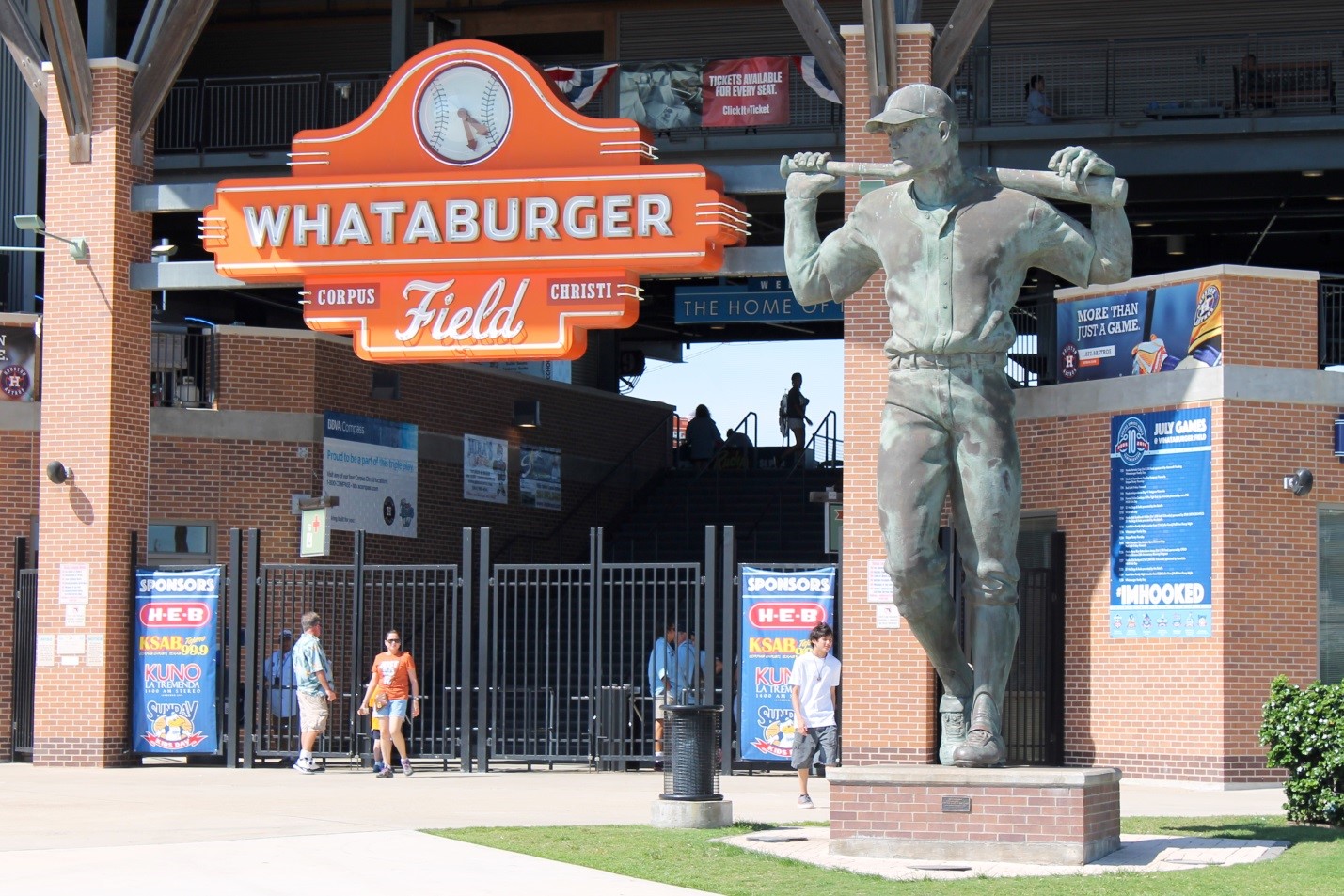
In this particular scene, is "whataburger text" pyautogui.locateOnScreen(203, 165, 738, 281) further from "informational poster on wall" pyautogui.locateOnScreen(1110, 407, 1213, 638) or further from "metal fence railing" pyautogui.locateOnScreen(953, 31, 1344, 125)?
"metal fence railing" pyautogui.locateOnScreen(953, 31, 1344, 125)

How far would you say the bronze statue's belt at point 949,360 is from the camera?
410 inches

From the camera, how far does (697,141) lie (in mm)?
25969

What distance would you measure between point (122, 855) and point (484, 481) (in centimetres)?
1680

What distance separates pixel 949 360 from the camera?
10.4m

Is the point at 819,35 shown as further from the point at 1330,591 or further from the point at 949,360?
the point at 949,360

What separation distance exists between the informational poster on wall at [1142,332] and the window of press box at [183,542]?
33.2ft

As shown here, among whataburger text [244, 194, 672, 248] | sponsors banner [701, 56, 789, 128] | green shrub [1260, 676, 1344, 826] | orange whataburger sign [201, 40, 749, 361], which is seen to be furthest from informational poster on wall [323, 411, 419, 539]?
green shrub [1260, 676, 1344, 826]

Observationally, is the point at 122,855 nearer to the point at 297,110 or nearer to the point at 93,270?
the point at 93,270

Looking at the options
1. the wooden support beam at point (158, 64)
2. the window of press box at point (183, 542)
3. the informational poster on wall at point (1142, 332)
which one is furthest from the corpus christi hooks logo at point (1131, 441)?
the window of press box at point (183, 542)

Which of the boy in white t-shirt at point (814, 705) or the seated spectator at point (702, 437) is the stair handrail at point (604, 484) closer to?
the seated spectator at point (702, 437)

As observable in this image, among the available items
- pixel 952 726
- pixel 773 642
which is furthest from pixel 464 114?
pixel 952 726

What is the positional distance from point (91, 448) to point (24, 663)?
2.67 m

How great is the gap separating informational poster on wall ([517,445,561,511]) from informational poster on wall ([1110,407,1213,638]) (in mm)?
11406

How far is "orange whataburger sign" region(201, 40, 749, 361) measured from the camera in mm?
19016
